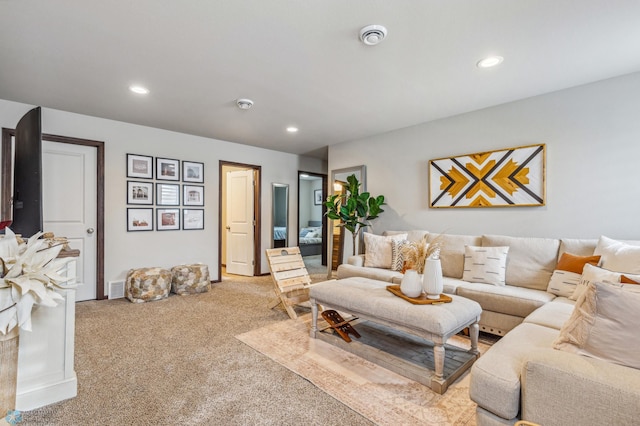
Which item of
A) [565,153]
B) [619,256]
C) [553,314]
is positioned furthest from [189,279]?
[565,153]

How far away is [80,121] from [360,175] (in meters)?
3.92

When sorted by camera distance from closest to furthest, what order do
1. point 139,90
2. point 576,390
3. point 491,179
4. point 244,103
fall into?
point 576,390 < point 139,90 < point 244,103 < point 491,179

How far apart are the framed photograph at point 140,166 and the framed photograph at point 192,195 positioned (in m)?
0.53

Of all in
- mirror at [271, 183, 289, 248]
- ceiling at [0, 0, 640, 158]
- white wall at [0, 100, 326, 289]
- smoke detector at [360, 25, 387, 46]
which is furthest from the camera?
mirror at [271, 183, 289, 248]

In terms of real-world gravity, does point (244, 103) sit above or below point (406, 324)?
above

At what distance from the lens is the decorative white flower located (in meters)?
0.97

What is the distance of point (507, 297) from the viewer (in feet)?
8.55

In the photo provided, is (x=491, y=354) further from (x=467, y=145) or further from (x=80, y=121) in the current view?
(x=80, y=121)

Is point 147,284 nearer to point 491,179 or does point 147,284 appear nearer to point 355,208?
point 355,208

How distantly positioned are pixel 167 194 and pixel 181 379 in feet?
10.5

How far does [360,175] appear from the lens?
16.3ft

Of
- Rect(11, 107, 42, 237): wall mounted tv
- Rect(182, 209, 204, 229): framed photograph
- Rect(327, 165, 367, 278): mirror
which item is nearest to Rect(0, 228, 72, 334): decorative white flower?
Rect(11, 107, 42, 237): wall mounted tv

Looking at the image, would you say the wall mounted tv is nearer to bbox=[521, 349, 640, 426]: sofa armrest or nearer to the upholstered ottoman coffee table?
the upholstered ottoman coffee table

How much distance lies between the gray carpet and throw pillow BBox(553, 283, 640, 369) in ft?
3.64
